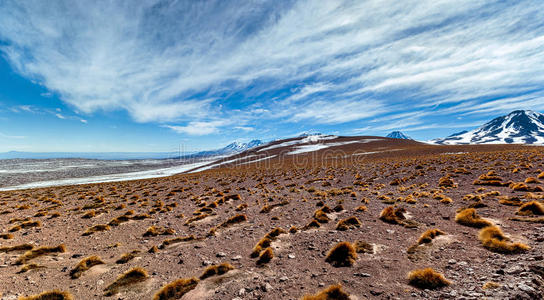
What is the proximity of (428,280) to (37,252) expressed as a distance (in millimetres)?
13927

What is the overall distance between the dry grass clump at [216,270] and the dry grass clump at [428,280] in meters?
5.16

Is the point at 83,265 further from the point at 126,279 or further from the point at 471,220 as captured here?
the point at 471,220

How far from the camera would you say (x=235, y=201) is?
57.2 feet

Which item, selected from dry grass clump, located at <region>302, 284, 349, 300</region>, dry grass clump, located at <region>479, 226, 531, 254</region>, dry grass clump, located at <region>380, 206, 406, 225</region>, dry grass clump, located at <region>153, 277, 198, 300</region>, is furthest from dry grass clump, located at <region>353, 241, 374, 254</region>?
dry grass clump, located at <region>153, 277, 198, 300</region>

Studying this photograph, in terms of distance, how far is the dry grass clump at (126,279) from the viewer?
594cm

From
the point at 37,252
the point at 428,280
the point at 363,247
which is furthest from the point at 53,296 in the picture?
the point at 428,280

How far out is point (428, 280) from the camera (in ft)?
15.9

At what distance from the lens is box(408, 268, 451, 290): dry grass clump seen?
187 inches

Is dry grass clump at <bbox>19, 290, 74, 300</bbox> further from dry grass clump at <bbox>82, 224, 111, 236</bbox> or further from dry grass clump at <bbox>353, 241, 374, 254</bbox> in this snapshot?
dry grass clump at <bbox>353, 241, 374, 254</bbox>

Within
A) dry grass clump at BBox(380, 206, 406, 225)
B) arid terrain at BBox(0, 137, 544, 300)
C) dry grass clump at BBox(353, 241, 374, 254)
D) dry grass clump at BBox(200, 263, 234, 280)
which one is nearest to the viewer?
arid terrain at BBox(0, 137, 544, 300)

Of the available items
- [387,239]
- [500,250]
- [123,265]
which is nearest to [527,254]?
[500,250]

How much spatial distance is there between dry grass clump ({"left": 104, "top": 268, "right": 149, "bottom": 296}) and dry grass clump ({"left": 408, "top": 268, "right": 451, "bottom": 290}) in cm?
778

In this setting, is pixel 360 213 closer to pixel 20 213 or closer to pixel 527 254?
pixel 527 254

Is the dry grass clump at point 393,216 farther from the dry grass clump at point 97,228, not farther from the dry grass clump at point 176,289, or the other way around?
the dry grass clump at point 97,228
